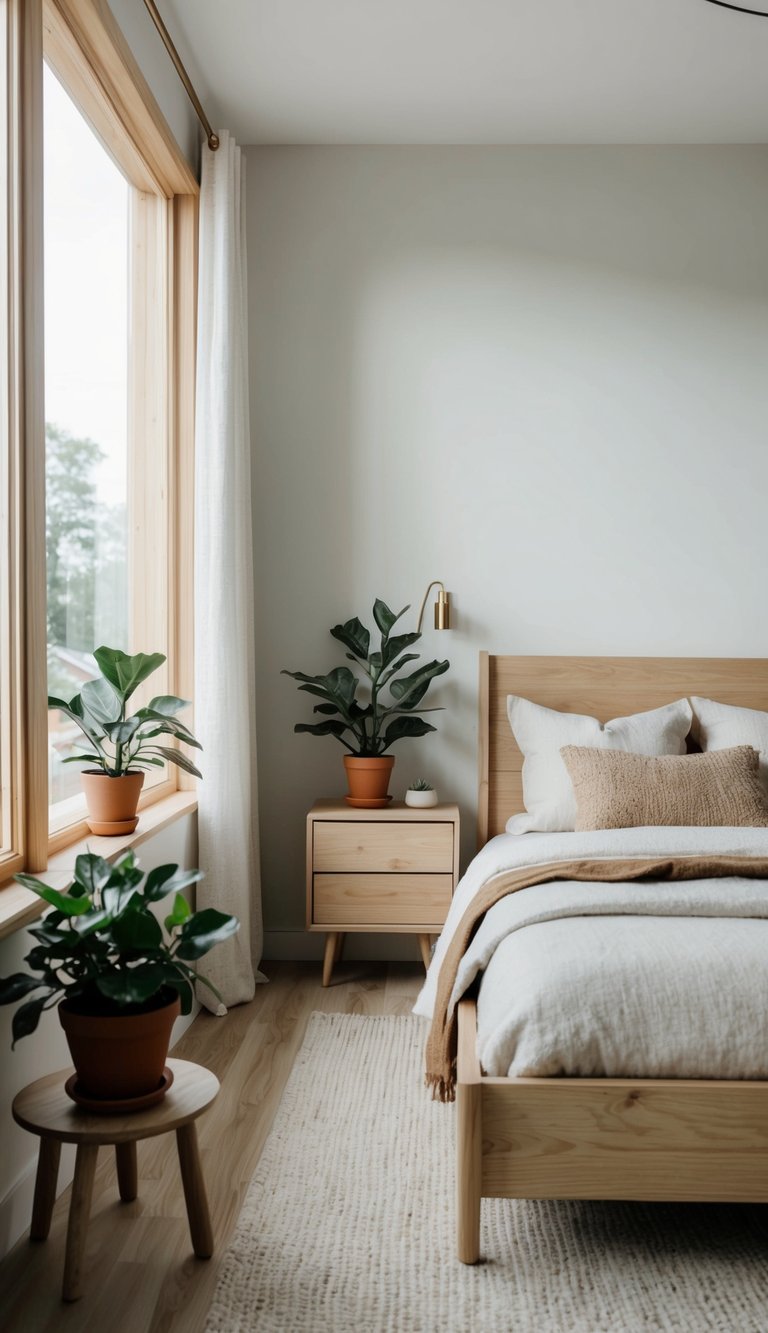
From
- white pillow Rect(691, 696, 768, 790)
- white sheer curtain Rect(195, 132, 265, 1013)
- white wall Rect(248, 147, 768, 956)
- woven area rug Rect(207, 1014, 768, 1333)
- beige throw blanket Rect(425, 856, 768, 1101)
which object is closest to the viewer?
woven area rug Rect(207, 1014, 768, 1333)

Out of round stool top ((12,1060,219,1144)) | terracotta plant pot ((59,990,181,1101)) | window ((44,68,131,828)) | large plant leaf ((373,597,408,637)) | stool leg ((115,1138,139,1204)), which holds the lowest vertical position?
stool leg ((115,1138,139,1204))

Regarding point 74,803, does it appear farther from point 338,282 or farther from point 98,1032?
point 338,282

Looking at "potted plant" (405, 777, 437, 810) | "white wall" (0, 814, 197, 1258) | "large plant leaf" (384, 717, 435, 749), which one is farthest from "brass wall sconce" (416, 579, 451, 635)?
"white wall" (0, 814, 197, 1258)

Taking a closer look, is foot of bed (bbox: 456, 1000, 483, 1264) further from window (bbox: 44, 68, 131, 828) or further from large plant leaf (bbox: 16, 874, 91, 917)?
window (bbox: 44, 68, 131, 828)

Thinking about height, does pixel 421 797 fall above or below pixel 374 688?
below

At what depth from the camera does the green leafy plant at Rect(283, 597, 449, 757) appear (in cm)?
339

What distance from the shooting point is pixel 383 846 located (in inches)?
130

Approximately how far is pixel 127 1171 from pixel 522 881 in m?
1.02

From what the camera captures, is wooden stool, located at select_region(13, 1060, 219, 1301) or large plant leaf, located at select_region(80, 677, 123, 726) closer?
wooden stool, located at select_region(13, 1060, 219, 1301)

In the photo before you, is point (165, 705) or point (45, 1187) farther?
point (165, 705)

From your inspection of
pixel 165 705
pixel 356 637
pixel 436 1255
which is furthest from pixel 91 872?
pixel 356 637

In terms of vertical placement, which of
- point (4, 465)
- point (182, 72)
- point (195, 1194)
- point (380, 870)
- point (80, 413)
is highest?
point (182, 72)

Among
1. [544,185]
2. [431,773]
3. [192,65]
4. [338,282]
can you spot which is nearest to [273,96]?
[192,65]

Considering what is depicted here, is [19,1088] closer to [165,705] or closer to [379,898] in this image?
[165,705]
